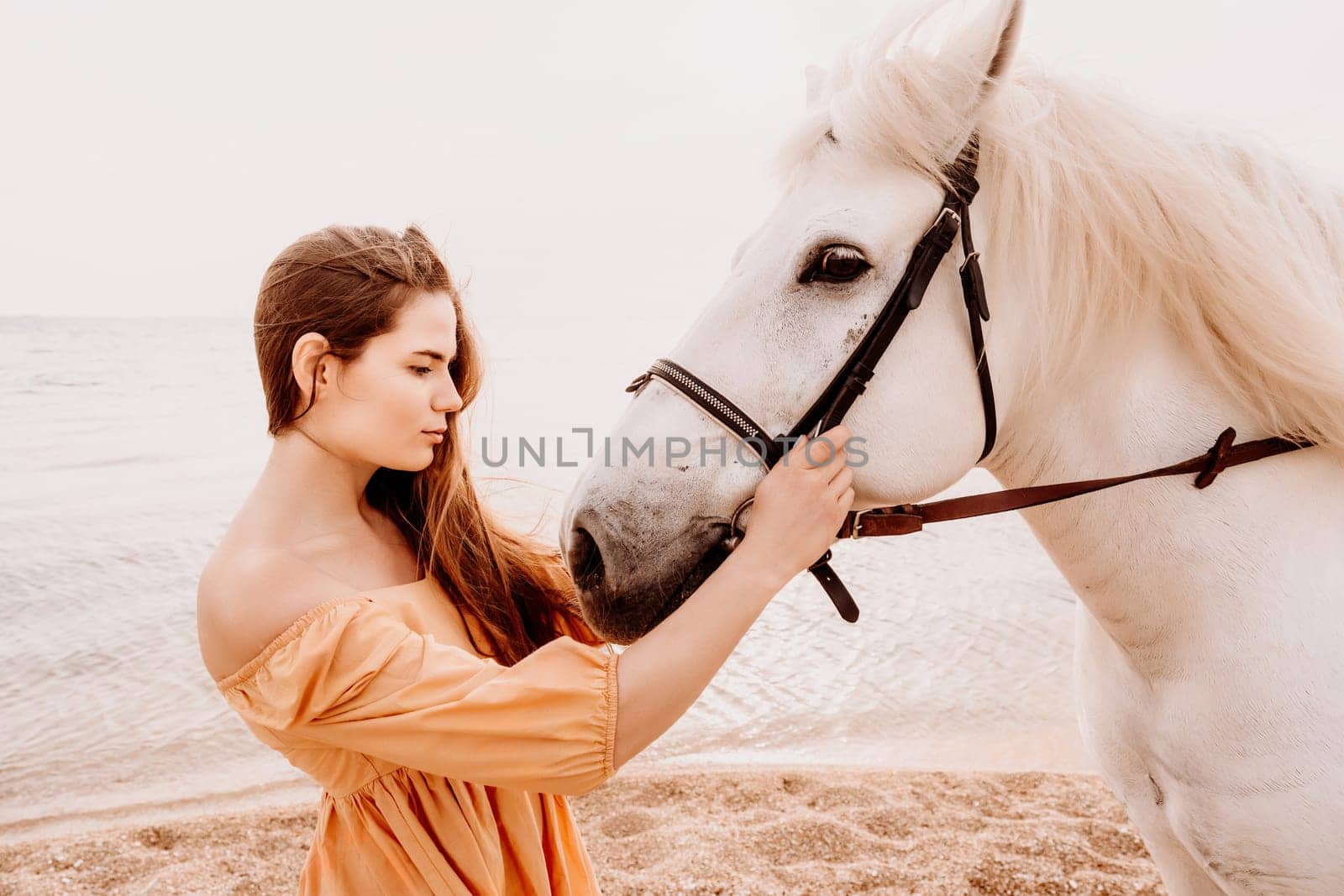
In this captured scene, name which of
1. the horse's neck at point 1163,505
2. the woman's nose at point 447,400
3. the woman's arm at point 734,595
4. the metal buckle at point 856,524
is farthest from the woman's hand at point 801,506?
the woman's nose at point 447,400

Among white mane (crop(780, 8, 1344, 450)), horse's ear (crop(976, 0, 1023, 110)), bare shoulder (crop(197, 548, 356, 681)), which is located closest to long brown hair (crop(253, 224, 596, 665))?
bare shoulder (crop(197, 548, 356, 681))

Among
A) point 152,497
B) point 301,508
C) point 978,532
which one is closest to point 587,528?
point 301,508

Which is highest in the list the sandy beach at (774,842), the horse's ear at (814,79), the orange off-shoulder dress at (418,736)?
the horse's ear at (814,79)

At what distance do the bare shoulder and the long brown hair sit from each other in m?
0.26

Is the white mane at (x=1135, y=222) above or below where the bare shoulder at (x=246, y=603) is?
above

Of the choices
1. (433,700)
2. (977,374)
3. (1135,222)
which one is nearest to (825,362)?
(977,374)

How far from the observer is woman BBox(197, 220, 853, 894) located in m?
1.03

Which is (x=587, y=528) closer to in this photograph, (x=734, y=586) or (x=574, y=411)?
(x=734, y=586)

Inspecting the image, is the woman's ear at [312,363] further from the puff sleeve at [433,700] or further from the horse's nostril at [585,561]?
the horse's nostril at [585,561]

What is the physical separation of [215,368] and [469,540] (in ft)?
93.1

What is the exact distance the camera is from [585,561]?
1228 millimetres

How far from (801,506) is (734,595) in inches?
6.7

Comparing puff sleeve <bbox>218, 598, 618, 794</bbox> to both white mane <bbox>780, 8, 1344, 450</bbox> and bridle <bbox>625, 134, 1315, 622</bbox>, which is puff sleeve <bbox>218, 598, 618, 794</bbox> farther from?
white mane <bbox>780, 8, 1344, 450</bbox>

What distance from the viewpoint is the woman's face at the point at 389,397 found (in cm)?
125
